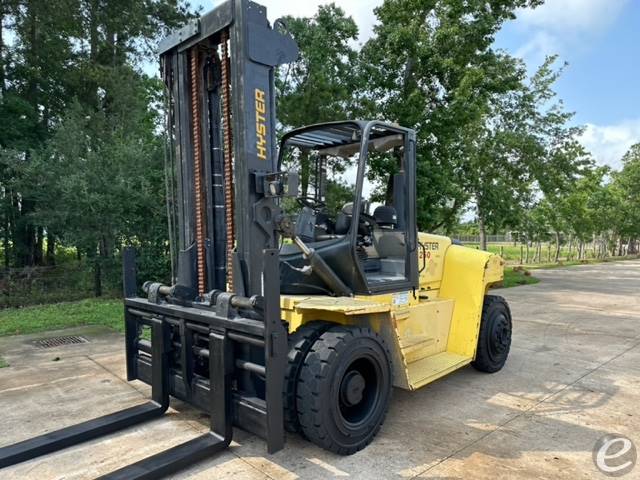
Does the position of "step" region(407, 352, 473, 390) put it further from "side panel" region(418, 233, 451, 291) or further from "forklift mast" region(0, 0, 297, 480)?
"forklift mast" region(0, 0, 297, 480)

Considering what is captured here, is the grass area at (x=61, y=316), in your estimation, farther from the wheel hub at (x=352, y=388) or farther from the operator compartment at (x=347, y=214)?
the wheel hub at (x=352, y=388)

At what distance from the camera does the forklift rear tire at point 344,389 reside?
311 centimetres

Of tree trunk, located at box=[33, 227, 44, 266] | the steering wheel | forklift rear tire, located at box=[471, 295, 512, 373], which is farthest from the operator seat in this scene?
tree trunk, located at box=[33, 227, 44, 266]

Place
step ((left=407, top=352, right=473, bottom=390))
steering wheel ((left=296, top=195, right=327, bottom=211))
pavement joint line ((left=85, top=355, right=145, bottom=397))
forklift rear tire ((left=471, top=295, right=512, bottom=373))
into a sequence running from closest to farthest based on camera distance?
step ((left=407, top=352, right=473, bottom=390))
steering wheel ((left=296, top=195, right=327, bottom=211))
pavement joint line ((left=85, top=355, right=145, bottom=397))
forklift rear tire ((left=471, top=295, right=512, bottom=373))

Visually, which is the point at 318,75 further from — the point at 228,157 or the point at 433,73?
the point at 228,157

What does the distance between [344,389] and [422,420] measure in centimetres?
108

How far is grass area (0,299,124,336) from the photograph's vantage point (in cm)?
763

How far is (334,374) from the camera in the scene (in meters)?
3.18

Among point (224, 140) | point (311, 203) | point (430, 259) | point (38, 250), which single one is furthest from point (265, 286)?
point (38, 250)

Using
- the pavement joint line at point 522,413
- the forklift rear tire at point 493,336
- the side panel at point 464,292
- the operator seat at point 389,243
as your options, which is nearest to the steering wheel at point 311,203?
the operator seat at point 389,243

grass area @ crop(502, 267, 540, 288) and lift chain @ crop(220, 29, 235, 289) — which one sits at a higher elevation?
lift chain @ crop(220, 29, 235, 289)

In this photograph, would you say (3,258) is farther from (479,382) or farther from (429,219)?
(479,382)

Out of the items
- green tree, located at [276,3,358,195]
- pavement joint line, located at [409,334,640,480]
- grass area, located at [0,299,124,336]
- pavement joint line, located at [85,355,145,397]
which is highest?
green tree, located at [276,3,358,195]

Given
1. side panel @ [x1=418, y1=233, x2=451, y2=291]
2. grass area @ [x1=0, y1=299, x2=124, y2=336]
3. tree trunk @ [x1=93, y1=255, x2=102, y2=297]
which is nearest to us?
side panel @ [x1=418, y1=233, x2=451, y2=291]
